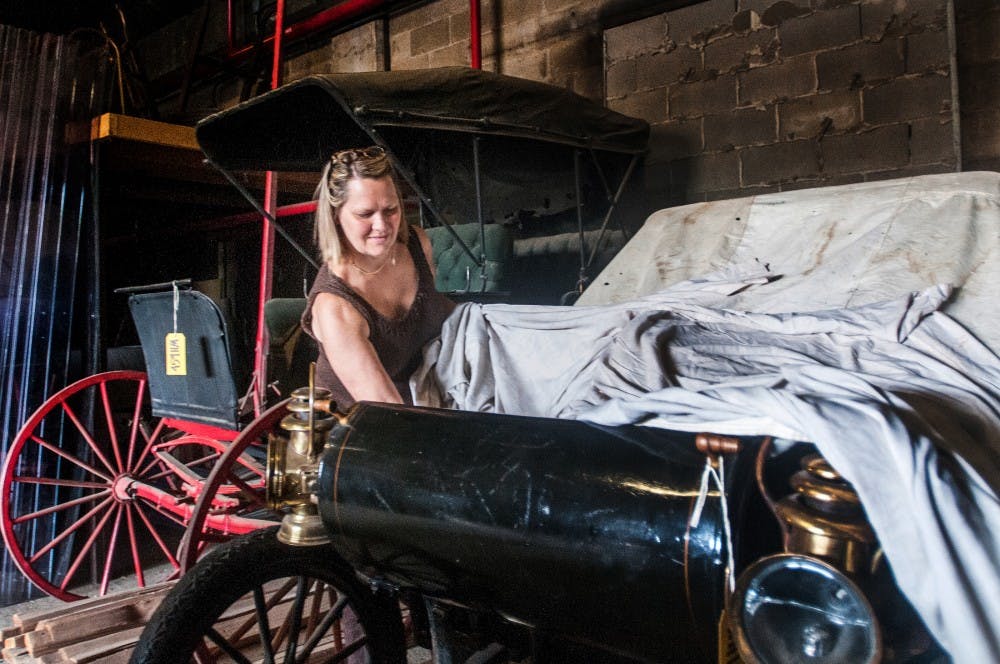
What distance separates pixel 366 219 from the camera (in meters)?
2.15

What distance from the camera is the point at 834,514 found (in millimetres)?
933

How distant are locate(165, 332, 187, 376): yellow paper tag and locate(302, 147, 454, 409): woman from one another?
46.5 inches

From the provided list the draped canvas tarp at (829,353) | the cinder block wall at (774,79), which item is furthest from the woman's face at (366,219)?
the cinder block wall at (774,79)

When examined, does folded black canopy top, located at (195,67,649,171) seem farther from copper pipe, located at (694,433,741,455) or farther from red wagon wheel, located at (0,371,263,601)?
copper pipe, located at (694,433,741,455)

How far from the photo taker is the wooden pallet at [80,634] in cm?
238

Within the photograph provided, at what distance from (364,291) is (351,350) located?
204 millimetres

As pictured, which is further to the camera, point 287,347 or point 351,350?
point 287,347

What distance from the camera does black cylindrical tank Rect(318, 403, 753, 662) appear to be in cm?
104

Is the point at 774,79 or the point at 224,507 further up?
the point at 774,79

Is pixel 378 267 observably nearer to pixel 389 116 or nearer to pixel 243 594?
pixel 389 116

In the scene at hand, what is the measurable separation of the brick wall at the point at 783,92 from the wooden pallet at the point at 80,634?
375 cm

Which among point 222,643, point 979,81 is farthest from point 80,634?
point 979,81

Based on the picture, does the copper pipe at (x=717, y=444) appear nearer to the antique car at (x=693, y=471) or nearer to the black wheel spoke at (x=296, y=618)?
the antique car at (x=693, y=471)

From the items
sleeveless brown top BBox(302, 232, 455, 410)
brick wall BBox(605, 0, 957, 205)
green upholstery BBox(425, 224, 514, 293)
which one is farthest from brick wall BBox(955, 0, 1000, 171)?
sleeveless brown top BBox(302, 232, 455, 410)
